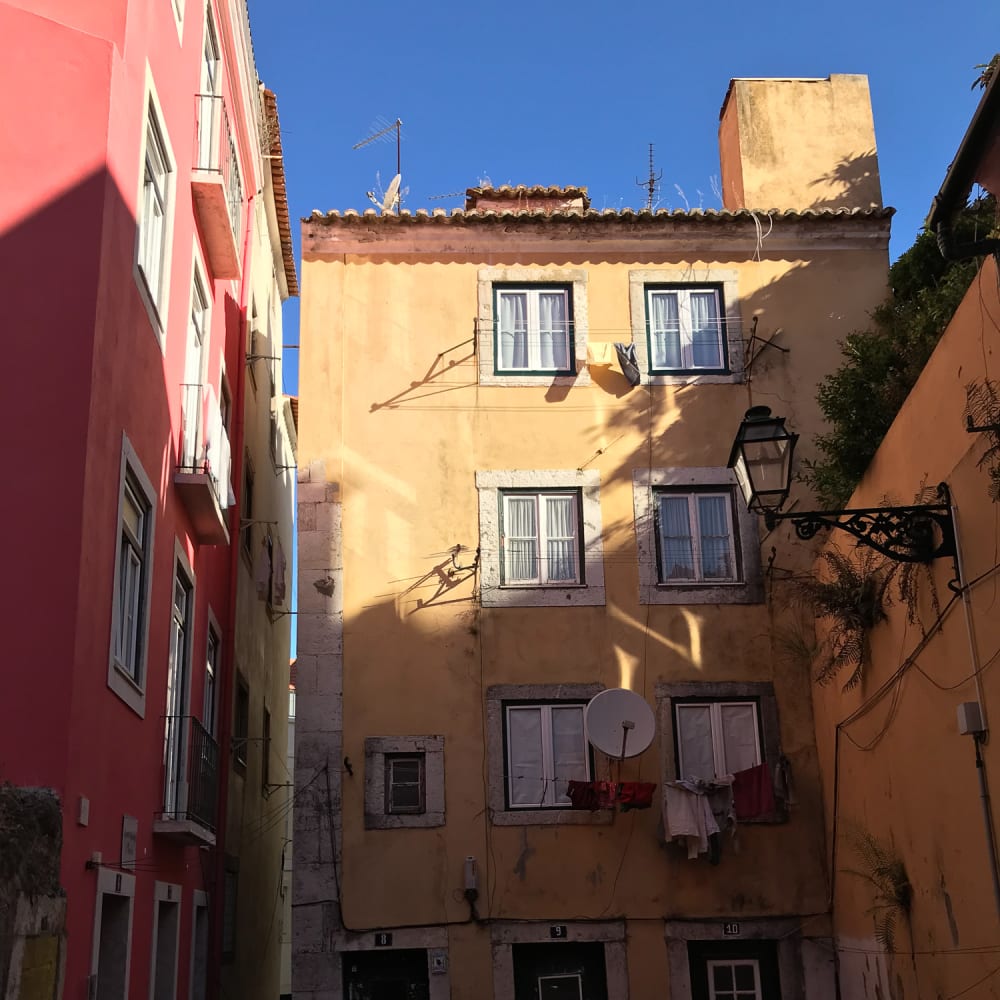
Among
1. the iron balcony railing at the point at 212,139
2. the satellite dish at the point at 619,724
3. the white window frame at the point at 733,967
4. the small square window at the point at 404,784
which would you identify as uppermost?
the iron balcony railing at the point at 212,139

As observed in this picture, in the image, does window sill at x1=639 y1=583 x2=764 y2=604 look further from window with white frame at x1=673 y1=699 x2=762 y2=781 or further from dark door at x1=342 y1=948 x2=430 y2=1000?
dark door at x1=342 y1=948 x2=430 y2=1000

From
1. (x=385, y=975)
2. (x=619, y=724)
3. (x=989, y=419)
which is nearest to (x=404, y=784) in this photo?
(x=385, y=975)

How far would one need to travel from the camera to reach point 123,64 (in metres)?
9.99

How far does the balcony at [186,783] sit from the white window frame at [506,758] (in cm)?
299

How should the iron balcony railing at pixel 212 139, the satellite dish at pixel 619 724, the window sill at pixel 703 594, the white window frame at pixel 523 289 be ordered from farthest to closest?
the white window frame at pixel 523 289, the window sill at pixel 703 594, the satellite dish at pixel 619 724, the iron balcony railing at pixel 212 139

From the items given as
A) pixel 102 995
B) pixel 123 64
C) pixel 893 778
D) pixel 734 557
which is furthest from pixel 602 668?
pixel 123 64

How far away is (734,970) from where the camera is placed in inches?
549

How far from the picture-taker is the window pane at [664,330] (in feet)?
52.4

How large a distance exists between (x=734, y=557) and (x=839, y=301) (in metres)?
3.50

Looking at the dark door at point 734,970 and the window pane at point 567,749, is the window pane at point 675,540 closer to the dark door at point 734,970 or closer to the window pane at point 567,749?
the window pane at point 567,749

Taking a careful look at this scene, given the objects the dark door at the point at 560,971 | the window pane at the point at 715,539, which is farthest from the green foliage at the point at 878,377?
the dark door at the point at 560,971

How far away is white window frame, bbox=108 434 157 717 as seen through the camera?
9.61 meters

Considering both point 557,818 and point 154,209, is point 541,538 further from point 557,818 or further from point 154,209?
point 154,209

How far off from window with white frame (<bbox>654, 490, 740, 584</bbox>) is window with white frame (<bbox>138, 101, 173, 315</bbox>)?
20.8ft
